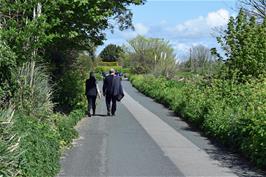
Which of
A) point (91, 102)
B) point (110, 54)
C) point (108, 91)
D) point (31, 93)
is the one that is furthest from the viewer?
point (110, 54)

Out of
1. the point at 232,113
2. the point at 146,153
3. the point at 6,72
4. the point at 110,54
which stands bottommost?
the point at 146,153

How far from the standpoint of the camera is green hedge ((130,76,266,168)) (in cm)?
1112

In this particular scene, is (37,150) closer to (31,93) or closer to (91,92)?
(31,93)

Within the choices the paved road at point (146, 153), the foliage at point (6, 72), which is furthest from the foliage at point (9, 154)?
the foliage at point (6, 72)

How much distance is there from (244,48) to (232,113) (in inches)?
204

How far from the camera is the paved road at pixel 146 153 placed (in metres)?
9.94

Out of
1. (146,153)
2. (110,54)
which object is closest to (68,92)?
(146,153)

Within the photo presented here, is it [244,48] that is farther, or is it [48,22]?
[244,48]

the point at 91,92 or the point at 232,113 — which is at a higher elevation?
the point at 91,92

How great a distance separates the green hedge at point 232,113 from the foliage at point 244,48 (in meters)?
1.10

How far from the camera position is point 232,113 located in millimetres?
14250

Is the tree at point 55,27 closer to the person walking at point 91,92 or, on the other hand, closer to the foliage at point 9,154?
the person walking at point 91,92

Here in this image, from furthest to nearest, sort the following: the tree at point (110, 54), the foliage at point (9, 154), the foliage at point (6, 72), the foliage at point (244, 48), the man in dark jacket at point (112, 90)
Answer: the tree at point (110, 54) < the man in dark jacket at point (112, 90) < the foliage at point (244, 48) < the foliage at point (6, 72) < the foliage at point (9, 154)

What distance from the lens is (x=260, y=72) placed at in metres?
18.7
